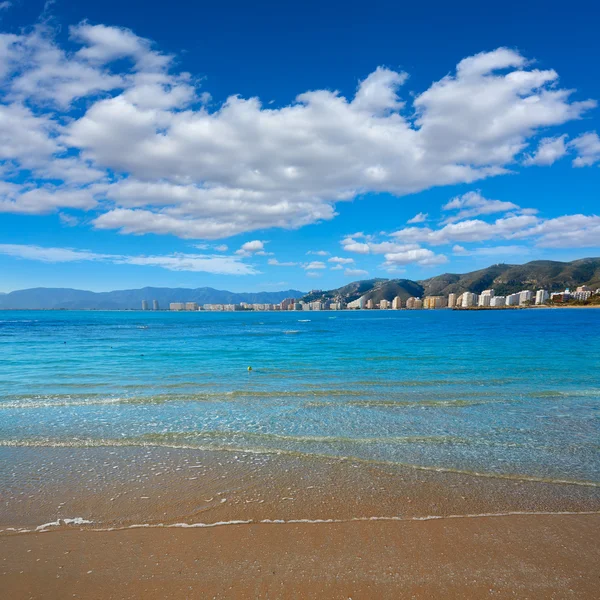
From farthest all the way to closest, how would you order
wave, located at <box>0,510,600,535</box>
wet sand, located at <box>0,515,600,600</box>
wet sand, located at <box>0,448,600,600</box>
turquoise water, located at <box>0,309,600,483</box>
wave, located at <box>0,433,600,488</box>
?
turquoise water, located at <box>0,309,600,483</box>, wave, located at <box>0,433,600,488</box>, wave, located at <box>0,510,600,535</box>, wet sand, located at <box>0,448,600,600</box>, wet sand, located at <box>0,515,600,600</box>

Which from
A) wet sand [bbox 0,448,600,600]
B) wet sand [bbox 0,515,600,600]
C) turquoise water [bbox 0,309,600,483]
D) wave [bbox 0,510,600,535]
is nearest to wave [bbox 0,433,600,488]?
turquoise water [bbox 0,309,600,483]

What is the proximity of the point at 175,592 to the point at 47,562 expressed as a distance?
2.06m

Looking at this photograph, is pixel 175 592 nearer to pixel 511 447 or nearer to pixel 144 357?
pixel 511 447

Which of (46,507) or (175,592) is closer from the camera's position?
(175,592)

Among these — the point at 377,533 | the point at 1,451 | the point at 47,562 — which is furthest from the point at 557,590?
the point at 1,451

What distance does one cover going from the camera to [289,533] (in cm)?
600

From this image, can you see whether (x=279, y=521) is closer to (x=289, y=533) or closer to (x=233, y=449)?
(x=289, y=533)

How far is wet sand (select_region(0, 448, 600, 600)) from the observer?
16.0ft

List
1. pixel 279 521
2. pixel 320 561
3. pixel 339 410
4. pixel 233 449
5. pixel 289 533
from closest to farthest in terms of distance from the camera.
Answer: pixel 320 561
pixel 289 533
pixel 279 521
pixel 233 449
pixel 339 410

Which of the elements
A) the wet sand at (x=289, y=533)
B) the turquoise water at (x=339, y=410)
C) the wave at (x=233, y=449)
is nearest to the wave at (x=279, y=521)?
the wet sand at (x=289, y=533)

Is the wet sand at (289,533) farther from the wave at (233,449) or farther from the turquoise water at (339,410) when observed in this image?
the turquoise water at (339,410)

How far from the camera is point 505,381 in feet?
63.5

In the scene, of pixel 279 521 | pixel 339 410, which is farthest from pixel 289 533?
pixel 339 410

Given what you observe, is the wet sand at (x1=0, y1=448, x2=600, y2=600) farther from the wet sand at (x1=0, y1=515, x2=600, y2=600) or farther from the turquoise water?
the turquoise water
